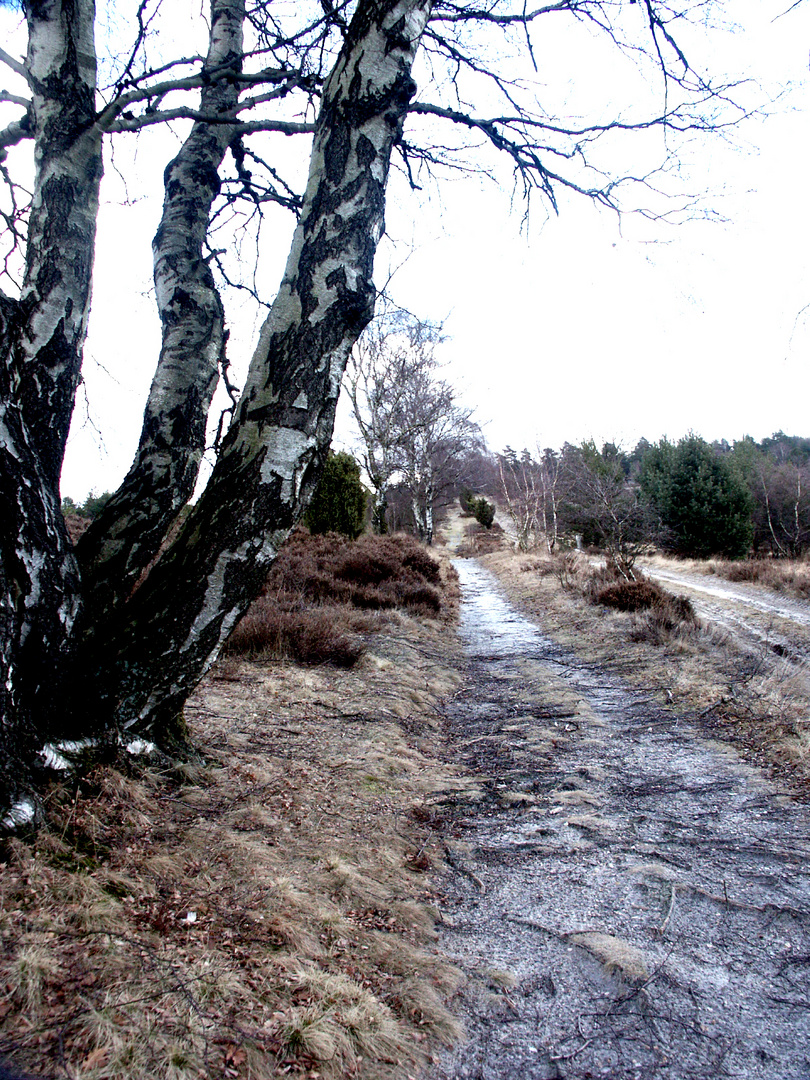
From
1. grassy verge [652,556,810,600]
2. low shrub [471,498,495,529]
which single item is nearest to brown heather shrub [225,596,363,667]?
grassy verge [652,556,810,600]

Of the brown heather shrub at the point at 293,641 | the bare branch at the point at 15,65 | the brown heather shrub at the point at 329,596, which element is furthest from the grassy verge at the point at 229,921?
the bare branch at the point at 15,65

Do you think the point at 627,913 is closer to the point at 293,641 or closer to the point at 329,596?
the point at 293,641

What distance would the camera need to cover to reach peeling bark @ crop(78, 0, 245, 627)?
2.68 metres

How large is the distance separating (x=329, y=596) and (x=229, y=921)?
22.0 ft

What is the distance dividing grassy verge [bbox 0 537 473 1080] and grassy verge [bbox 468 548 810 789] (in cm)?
230

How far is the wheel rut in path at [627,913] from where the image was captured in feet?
5.07

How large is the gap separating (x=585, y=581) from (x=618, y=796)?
30.6 ft

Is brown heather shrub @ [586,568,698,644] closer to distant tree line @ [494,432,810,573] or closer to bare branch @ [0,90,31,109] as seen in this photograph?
bare branch @ [0,90,31,109]

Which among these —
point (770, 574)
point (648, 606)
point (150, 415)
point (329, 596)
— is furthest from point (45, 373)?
point (770, 574)

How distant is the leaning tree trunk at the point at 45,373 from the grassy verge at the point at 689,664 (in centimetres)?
380

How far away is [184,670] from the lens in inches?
94.1

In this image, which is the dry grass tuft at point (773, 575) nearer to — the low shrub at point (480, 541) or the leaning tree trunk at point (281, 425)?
the low shrub at point (480, 541)

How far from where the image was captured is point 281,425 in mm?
2322

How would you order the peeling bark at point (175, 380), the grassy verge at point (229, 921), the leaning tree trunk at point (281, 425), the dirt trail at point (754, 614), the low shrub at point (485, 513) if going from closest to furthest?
the grassy verge at point (229, 921) → the leaning tree trunk at point (281, 425) → the peeling bark at point (175, 380) → the dirt trail at point (754, 614) → the low shrub at point (485, 513)
